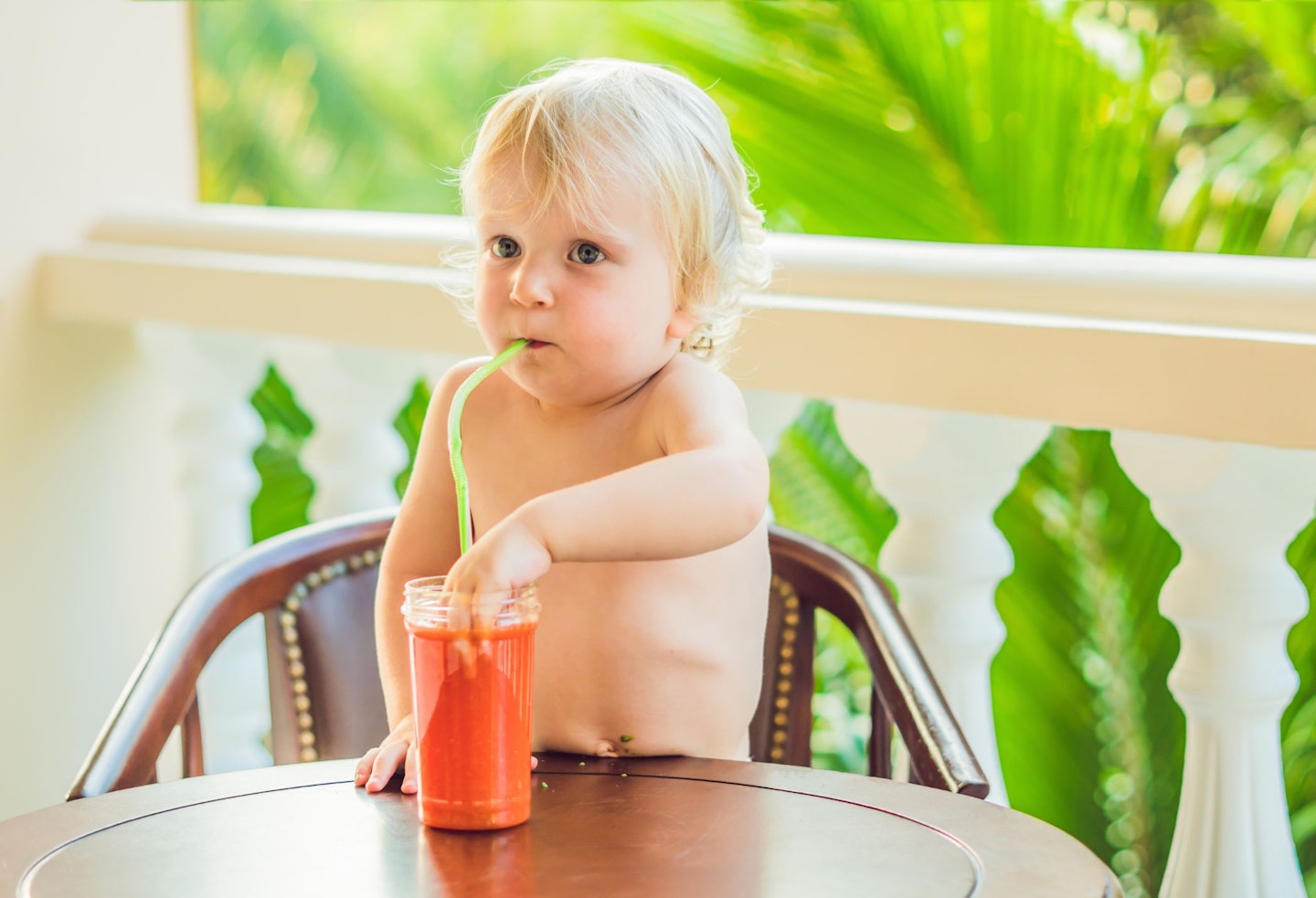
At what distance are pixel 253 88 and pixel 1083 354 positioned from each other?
25.3ft

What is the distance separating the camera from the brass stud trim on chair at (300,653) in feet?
4.56

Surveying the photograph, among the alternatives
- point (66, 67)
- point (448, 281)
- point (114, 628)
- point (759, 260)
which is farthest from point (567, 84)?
point (114, 628)

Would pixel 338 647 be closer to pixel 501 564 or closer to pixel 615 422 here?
pixel 615 422

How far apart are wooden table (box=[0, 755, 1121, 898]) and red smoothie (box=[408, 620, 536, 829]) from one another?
0.02m

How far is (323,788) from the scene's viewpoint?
950 mm

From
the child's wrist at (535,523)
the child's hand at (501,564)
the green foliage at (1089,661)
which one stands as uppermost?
the child's wrist at (535,523)

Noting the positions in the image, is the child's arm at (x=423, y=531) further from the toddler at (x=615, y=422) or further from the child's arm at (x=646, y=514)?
the child's arm at (x=646, y=514)

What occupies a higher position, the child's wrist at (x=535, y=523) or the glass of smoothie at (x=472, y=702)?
the child's wrist at (x=535, y=523)

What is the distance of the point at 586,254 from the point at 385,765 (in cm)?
36

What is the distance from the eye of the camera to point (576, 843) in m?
0.83

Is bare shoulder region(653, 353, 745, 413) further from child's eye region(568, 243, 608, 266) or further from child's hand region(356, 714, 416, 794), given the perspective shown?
child's hand region(356, 714, 416, 794)

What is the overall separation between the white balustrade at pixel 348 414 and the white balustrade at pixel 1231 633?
0.95 metres

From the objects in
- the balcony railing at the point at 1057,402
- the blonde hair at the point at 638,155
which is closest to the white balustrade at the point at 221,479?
the balcony railing at the point at 1057,402

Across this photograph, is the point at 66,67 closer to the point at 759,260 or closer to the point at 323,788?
the point at 759,260
